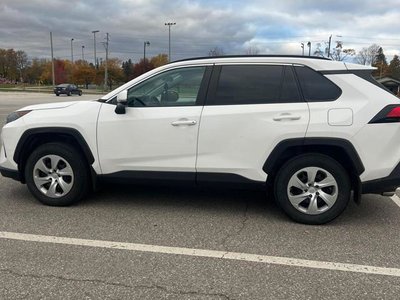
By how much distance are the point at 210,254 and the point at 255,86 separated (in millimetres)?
1901

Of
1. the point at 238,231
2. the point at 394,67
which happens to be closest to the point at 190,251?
the point at 238,231

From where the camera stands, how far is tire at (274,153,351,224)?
4469mm

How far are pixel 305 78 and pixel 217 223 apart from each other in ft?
6.07

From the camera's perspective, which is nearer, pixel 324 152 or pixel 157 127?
pixel 324 152

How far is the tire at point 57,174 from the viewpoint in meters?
4.99

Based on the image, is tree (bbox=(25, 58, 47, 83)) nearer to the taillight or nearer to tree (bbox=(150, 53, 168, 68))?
tree (bbox=(150, 53, 168, 68))

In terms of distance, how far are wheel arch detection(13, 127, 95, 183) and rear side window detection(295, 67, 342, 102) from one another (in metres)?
2.54

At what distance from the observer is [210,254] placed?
3.83 meters

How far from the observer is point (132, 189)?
5.87m

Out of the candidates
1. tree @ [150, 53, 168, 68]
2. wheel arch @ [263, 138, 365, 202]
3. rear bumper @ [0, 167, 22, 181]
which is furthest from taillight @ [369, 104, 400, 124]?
tree @ [150, 53, 168, 68]

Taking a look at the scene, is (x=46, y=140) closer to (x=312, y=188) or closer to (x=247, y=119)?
(x=247, y=119)

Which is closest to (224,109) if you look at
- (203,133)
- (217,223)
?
(203,133)

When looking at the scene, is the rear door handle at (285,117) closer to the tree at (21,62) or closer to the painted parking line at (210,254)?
the painted parking line at (210,254)

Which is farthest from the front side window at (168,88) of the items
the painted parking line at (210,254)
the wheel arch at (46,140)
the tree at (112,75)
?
the tree at (112,75)
